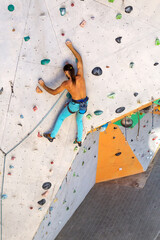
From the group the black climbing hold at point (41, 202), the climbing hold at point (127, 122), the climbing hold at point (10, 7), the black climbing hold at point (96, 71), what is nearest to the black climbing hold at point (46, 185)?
the black climbing hold at point (41, 202)

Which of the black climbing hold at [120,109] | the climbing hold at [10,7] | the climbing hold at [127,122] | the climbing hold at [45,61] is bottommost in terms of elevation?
the climbing hold at [127,122]

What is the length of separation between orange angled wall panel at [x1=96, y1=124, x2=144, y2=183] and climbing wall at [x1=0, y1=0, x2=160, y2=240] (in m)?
1.20

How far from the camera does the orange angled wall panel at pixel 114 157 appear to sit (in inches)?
230

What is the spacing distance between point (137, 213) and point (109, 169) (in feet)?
3.29

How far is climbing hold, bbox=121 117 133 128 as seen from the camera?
5.85m

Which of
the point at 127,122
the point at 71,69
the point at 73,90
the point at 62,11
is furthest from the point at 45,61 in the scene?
the point at 127,122

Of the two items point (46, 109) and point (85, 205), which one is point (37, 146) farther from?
point (85, 205)

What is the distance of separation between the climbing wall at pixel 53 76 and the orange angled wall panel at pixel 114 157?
1.20 metres

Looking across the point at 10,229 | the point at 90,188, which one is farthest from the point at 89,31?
the point at 90,188

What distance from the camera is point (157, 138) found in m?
6.57

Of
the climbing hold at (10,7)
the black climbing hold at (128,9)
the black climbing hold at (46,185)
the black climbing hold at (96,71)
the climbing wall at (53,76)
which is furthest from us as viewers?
Answer: the black climbing hold at (46,185)

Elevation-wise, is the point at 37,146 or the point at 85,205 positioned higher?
the point at 37,146

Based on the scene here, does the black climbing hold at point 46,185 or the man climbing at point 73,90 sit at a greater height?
the man climbing at point 73,90

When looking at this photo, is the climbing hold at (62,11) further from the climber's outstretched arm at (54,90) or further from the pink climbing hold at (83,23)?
the climber's outstretched arm at (54,90)
